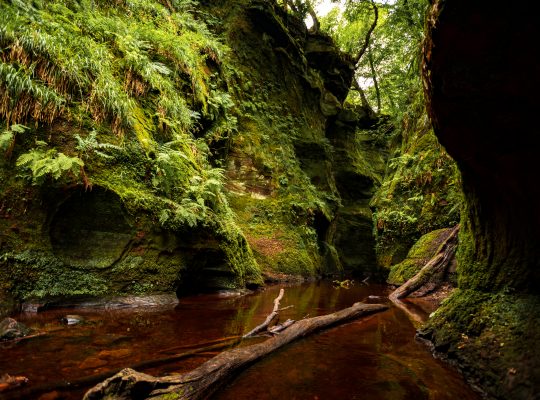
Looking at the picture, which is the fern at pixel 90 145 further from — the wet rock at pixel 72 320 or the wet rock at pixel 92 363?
the wet rock at pixel 92 363

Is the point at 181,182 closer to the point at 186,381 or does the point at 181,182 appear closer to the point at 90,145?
the point at 90,145

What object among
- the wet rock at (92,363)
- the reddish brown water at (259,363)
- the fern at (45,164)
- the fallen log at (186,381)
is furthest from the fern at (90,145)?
the fallen log at (186,381)

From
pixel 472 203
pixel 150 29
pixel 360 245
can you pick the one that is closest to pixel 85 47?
pixel 150 29

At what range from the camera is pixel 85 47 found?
248 inches

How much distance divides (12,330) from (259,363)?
2471 millimetres

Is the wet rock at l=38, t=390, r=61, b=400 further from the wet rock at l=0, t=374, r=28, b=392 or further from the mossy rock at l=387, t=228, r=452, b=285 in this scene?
the mossy rock at l=387, t=228, r=452, b=285

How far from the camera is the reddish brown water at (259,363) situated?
2676 millimetres

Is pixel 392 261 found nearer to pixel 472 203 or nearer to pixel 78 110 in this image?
pixel 472 203

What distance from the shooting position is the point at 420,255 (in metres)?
9.37

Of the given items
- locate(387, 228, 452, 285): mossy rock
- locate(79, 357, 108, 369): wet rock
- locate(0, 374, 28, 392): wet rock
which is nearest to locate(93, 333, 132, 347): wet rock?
locate(79, 357, 108, 369): wet rock

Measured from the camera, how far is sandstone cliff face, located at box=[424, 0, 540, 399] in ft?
6.29

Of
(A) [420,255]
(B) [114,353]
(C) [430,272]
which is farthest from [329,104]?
(B) [114,353]

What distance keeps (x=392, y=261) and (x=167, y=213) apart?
8927 mm

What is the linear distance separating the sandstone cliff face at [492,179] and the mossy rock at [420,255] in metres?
5.48
